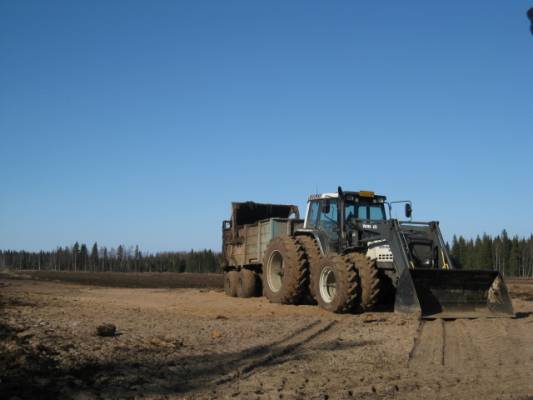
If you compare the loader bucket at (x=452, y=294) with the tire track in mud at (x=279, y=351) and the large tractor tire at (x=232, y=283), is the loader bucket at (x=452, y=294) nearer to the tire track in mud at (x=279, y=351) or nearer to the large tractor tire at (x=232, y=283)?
the tire track in mud at (x=279, y=351)

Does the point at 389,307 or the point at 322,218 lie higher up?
the point at 322,218

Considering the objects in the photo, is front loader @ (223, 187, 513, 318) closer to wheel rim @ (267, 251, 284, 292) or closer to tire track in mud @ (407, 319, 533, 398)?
wheel rim @ (267, 251, 284, 292)

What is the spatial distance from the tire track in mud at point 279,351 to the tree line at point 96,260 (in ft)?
297

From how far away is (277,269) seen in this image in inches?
658

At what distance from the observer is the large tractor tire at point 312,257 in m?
14.3

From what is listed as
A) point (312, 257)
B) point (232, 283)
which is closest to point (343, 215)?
point (312, 257)

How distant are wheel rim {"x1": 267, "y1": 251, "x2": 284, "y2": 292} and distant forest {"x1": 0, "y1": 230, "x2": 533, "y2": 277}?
5245 cm

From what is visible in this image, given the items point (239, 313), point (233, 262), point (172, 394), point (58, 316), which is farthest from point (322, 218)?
point (172, 394)

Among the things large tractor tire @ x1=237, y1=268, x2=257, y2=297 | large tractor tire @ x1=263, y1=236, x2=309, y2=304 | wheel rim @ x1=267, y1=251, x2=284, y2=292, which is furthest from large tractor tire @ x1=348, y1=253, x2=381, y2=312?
large tractor tire @ x1=237, y1=268, x2=257, y2=297

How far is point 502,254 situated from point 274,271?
72.8m

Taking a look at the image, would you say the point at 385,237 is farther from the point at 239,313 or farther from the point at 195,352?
the point at 195,352

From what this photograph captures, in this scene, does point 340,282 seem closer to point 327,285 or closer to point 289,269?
point 327,285

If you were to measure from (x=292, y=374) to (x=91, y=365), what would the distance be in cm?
228

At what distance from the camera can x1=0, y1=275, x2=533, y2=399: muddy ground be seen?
591 centimetres
